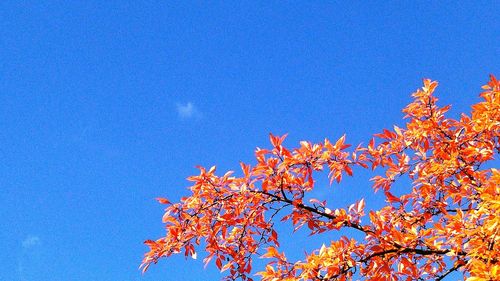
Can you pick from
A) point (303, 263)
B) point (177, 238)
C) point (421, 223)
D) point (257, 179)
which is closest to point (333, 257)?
point (303, 263)

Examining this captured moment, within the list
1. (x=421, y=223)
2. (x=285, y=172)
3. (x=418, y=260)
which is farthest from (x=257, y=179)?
(x=421, y=223)

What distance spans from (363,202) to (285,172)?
28.4 inches

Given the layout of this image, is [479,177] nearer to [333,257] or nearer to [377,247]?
[377,247]

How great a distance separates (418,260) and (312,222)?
1.10 meters

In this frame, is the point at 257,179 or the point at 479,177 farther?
the point at 479,177

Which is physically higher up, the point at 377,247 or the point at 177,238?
the point at 177,238

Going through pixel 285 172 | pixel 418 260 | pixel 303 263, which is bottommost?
pixel 303 263

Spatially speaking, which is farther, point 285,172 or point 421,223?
point 421,223

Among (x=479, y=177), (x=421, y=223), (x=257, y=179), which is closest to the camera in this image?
(x=257, y=179)

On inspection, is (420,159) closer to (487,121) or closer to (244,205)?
(487,121)

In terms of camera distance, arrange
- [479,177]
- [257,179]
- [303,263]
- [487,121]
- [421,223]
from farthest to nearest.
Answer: [421,223], [479,177], [487,121], [257,179], [303,263]

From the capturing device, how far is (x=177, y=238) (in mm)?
4121

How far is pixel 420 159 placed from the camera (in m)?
4.73

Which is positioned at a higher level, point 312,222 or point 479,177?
point 479,177
